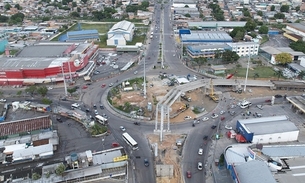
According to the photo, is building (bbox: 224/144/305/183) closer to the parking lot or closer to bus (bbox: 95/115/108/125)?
bus (bbox: 95/115/108/125)

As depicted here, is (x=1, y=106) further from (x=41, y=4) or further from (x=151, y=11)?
(x=41, y=4)

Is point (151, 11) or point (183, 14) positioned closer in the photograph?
point (183, 14)

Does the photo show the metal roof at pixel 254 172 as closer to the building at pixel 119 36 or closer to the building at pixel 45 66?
the building at pixel 45 66

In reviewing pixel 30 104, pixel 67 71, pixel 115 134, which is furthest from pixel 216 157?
pixel 67 71

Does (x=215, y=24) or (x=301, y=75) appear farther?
(x=215, y=24)

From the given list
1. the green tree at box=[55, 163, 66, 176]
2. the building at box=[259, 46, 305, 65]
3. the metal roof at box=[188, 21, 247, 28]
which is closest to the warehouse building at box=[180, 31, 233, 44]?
the building at box=[259, 46, 305, 65]

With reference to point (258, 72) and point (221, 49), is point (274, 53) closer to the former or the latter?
point (258, 72)

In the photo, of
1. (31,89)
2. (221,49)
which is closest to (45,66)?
(31,89)
